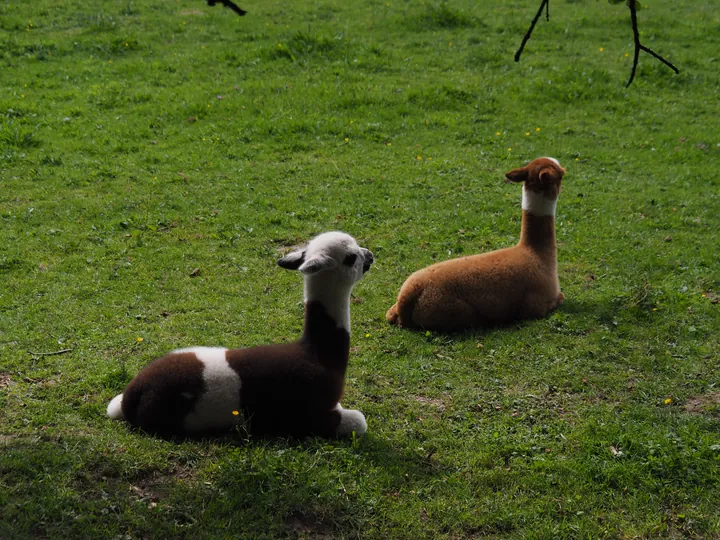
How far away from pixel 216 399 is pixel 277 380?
1.24 ft

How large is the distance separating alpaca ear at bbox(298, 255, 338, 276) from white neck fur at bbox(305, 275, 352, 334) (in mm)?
160

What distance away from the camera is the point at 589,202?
9453mm

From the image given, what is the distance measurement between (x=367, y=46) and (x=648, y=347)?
10008 mm

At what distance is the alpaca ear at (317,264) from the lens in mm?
4414

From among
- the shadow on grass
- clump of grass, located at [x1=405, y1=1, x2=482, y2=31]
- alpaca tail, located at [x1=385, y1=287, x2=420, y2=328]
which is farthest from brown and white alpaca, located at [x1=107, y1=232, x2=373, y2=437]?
clump of grass, located at [x1=405, y1=1, x2=482, y2=31]

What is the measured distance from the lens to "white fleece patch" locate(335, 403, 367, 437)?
470 cm

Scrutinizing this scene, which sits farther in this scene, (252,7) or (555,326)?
(252,7)

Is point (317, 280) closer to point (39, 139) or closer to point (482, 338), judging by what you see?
point (482, 338)

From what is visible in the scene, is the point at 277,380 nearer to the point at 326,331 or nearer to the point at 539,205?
the point at 326,331

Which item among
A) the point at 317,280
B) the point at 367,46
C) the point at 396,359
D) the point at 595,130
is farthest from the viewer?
the point at 367,46

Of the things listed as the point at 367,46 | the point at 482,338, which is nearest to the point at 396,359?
the point at 482,338

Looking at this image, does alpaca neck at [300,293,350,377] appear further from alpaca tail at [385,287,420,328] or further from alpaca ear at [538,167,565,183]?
alpaca ear at [538,167,565,183]

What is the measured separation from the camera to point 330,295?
15.5 ft

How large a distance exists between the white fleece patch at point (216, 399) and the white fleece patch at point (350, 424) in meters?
0.64
